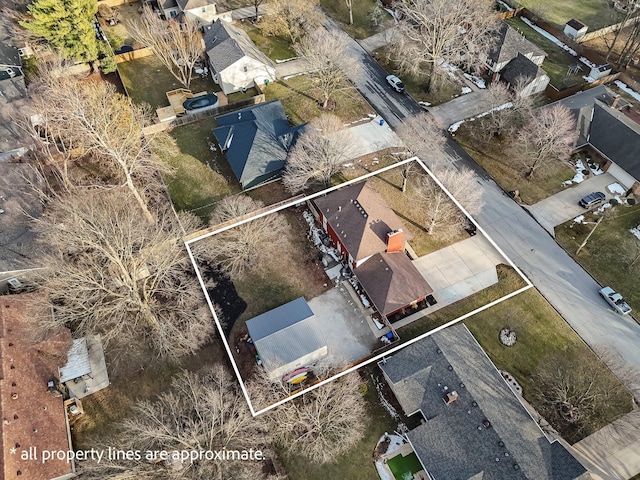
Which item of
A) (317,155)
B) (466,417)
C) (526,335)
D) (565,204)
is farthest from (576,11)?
(466,417)

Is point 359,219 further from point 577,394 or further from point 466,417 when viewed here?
point 577,394

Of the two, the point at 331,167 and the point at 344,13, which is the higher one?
the point at 344,13

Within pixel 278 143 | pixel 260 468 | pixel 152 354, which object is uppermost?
pixel 278 143

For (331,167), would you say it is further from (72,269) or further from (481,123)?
(72,269)

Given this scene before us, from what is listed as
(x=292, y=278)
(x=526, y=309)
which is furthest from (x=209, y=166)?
(x=526, y=309)

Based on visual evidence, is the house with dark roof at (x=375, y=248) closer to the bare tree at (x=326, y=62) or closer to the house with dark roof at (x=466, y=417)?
the house with dark roof at (x=466, y=417)

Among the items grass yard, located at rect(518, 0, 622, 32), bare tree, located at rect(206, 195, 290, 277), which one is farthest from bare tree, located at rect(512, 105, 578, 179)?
grass yard, located at rect(518, 0, 622, 32)
